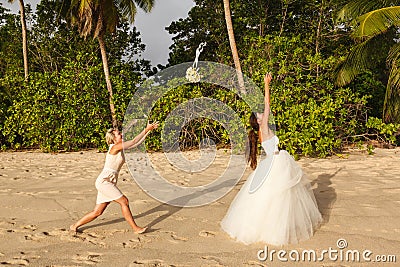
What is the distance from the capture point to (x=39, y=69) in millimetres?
22688

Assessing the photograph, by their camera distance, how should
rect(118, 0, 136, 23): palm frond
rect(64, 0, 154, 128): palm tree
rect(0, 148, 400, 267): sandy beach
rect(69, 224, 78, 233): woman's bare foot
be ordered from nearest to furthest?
rect(0, 148, 400, 267): sandy beach → rect(69, 224, 78, 233): woman's bare foot → rect(64, 0, 154, 128): palm tree → rect(118, 0, 136, 23): palm frond

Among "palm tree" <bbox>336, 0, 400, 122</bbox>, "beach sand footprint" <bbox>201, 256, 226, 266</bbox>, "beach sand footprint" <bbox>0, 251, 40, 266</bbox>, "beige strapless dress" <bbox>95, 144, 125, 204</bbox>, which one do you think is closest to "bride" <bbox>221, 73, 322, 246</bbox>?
"beach sand footprint" <bbox>201, 256, 226, 266</bbox>

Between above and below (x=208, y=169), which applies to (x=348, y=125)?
above

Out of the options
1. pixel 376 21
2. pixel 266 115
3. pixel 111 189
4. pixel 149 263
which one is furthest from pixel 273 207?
pixel 376 21

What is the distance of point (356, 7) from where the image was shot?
11.8 m

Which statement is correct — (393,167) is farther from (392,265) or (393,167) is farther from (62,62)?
(62,62)

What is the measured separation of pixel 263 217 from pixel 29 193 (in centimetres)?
467

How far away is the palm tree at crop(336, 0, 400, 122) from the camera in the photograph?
10047 mm

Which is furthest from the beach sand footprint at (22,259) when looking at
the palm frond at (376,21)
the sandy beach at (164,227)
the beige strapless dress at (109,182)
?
the palm frond at (376,21)

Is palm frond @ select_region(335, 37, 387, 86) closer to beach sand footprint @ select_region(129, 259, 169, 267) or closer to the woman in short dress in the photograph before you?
the woman in short dress

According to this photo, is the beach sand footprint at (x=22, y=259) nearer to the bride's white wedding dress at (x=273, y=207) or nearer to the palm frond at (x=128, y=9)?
the bride's white wedding dress at (x=273, y=207)

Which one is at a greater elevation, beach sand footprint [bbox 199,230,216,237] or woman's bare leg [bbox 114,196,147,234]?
woman's bare leg [bbox 114,196,147,234]

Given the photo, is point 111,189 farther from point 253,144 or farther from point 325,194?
point 325,194

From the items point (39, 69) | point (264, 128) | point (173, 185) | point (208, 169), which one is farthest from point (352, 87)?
point (39, 69)
